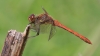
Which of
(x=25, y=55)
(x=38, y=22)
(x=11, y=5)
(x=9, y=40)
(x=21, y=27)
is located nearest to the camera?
(x=9, y=40)

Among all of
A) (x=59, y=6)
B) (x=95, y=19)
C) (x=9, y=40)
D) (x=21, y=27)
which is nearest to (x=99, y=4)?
(x=95, y=19)

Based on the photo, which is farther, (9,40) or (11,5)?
(11,5)

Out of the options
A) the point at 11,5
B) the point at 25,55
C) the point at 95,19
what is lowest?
the point at 25,55

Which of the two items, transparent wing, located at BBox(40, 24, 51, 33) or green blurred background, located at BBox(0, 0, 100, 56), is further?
green blurred background, located at BBox(0, 0, 100, 56)

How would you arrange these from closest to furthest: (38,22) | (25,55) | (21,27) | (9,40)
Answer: (9,40) → (38,22) → (25,55) → (21,27)

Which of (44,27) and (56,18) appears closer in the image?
(44,27)

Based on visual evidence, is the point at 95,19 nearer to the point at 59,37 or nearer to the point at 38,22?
the point at 59,37

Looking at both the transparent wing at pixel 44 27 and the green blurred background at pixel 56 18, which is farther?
the green blurred background at pixel 56 18

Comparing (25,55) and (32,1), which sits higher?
(32,1)
